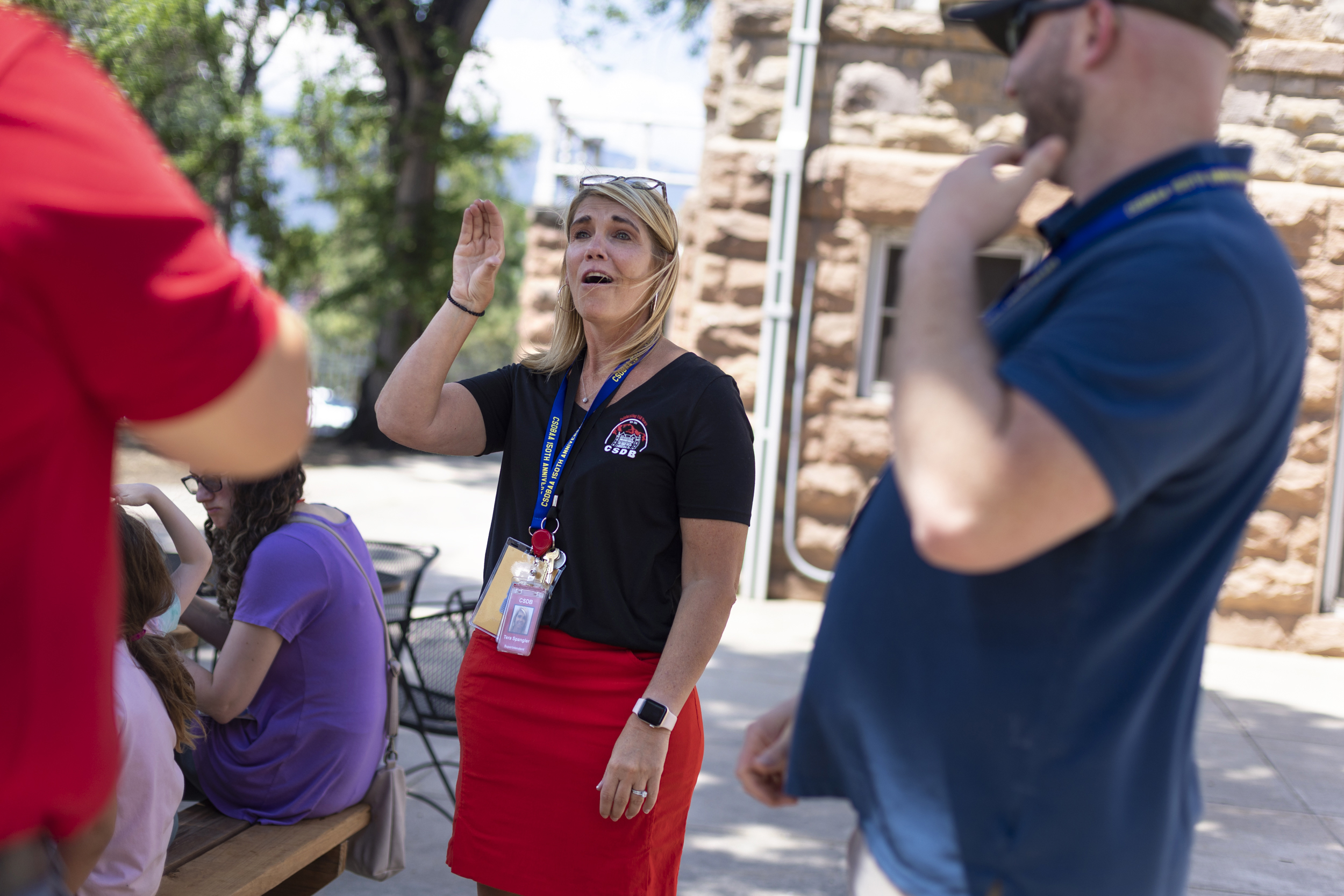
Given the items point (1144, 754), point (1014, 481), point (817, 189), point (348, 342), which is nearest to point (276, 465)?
point (1014, 481)

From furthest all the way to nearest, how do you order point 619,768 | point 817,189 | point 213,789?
point 817,189 < point 213,789 < point 619,768

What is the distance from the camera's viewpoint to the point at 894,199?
280 inches

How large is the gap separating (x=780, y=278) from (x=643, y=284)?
482 cm

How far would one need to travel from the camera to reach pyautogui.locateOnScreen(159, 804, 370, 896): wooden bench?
241 cm

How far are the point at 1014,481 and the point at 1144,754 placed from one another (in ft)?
1.36

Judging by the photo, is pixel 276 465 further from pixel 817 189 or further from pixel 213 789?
pixel 817 189

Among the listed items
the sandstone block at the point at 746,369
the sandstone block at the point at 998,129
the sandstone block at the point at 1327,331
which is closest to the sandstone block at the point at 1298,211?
the sandstone block at the point at 1327,331

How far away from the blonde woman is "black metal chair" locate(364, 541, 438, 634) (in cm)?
139

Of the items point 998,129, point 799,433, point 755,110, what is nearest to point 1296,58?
point 998,129

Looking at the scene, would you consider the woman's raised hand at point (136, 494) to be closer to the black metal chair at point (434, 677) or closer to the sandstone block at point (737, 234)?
the black metal chair at point (434, 677)

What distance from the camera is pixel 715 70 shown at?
8.23 meters

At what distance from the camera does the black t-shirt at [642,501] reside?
2.35 metres

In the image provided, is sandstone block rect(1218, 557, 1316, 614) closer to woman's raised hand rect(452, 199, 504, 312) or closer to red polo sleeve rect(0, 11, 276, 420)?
woman's raised hand rect(452, 199, 504, 312)

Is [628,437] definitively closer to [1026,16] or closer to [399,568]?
[1026,16]
